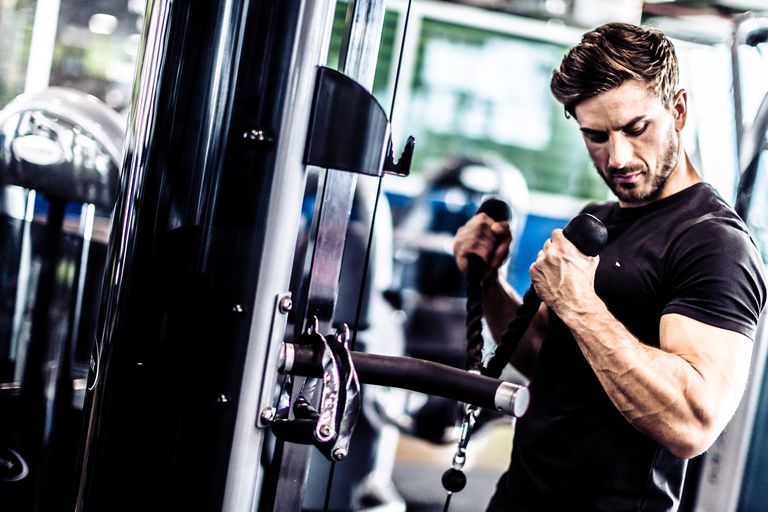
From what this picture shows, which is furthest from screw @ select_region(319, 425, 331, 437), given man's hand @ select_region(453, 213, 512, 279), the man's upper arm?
man's hand @ select_region(453, 213, 512, 279)

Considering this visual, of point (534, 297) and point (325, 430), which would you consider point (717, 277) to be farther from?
point (325, 430)

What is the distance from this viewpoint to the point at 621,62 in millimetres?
1223

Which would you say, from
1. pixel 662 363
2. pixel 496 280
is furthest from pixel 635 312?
pixel 496 280

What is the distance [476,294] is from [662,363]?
0.35 m

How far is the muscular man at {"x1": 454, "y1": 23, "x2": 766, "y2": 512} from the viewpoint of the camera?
42.6 inches

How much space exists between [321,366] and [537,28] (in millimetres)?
5429

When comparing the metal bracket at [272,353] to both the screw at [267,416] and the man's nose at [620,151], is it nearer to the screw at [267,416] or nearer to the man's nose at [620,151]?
the screw at [267,416]

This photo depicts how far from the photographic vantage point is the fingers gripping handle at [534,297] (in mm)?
1074

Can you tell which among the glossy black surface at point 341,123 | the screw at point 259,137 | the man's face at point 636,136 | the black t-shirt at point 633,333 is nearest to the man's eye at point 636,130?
the man's face at point 636,136

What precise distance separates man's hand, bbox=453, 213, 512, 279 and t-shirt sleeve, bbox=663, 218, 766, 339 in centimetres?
32

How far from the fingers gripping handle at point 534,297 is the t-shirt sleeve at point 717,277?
4.5 inches

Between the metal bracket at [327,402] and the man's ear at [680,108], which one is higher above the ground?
the man's ear at [680,108]

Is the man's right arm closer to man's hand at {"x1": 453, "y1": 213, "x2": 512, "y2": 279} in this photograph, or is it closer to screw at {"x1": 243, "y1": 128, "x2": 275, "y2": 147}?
man's hand at {"x1": 453, "y1": 213, "x2": 512, "y2": 279}

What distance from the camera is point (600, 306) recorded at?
1131 mm
